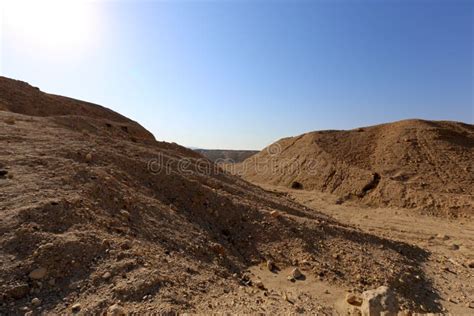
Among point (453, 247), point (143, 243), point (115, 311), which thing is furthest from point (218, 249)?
point (453, 247)

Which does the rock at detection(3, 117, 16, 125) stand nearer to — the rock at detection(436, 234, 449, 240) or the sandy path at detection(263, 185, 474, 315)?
the sandy path at detection(263, 185, 474, 315)

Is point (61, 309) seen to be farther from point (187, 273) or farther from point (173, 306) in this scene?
point (187, 273)

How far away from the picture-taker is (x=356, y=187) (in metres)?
15.2

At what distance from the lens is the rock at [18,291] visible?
2990 mm

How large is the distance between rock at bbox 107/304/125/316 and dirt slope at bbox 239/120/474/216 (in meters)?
12.8

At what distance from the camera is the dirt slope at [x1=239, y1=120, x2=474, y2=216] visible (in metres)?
13.4

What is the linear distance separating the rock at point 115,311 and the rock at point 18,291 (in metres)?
0.88

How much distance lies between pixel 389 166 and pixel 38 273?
1656cm

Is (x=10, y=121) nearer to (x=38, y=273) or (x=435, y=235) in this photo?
(x=38, y=273)

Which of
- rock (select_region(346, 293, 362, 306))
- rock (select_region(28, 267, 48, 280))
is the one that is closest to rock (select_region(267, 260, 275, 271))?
rock (select_region(346, 293, 362, 306))

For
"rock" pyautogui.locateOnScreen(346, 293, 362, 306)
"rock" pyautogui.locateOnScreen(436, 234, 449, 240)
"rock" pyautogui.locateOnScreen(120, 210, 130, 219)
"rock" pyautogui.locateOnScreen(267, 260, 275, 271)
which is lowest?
"rock" pyautogui.locateOnScreen(346, 293, 362, 306)

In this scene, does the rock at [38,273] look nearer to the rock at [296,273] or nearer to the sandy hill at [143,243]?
the sandy hill at [143,243]

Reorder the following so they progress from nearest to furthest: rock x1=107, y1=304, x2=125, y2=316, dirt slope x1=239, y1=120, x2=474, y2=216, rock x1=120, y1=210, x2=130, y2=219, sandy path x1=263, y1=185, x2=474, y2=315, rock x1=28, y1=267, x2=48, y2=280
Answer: rock x1=107, y1=304, x2=125, y2=316 → rock x1=28, y1=267, x2=48, y2=280 → rock x1=120, y1=210, x2=130, y2=219 → sandy path x1=263, y1=185, x2=474, y2=315 → dirt slope x1=239, y1=120, x2=474, y2=216

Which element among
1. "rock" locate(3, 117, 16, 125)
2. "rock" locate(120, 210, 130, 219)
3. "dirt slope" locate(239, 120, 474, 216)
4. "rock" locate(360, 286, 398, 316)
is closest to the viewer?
"rock" locate(360, 286, 398, 316)
